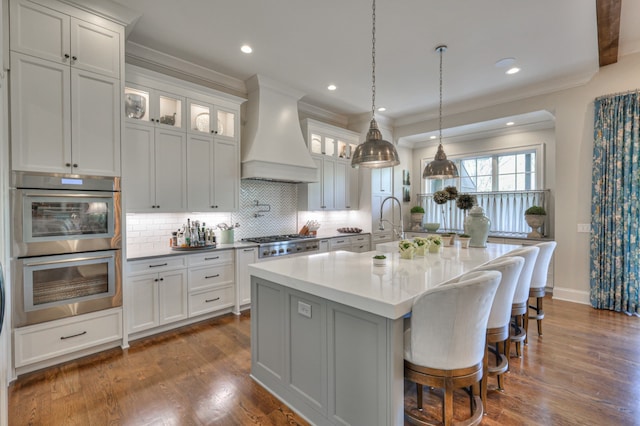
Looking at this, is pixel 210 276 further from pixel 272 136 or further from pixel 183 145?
pixel 272 136

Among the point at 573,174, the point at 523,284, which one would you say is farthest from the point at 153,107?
the point at 573,174

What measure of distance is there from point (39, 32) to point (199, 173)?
1.85 m

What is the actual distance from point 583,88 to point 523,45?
5.16 feet

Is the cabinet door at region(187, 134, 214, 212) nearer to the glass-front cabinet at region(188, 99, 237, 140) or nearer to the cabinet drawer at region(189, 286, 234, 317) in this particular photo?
the glass-front cabinet at region(188, 99, 237, 140)

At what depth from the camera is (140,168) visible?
11.1 ft

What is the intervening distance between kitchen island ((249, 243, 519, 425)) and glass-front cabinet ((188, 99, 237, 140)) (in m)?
2.40

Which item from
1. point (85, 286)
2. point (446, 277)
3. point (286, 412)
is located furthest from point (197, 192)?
point (446, 277)

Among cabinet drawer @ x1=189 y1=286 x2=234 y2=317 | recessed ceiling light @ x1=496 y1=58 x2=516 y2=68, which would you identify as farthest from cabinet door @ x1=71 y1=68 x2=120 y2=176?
recessed ceiling light @ x1=496 y1=58 x2=516 y2=68

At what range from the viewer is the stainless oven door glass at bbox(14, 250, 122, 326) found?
97.7 inches

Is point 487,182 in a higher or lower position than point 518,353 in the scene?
higher

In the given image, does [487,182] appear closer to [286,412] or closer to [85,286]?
[286,412]

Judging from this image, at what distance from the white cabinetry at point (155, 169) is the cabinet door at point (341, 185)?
9.22ft

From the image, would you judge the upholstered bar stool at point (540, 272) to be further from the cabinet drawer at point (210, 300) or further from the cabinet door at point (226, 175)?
the cabinet door at point (226, 175)

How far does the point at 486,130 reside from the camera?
5.86m
